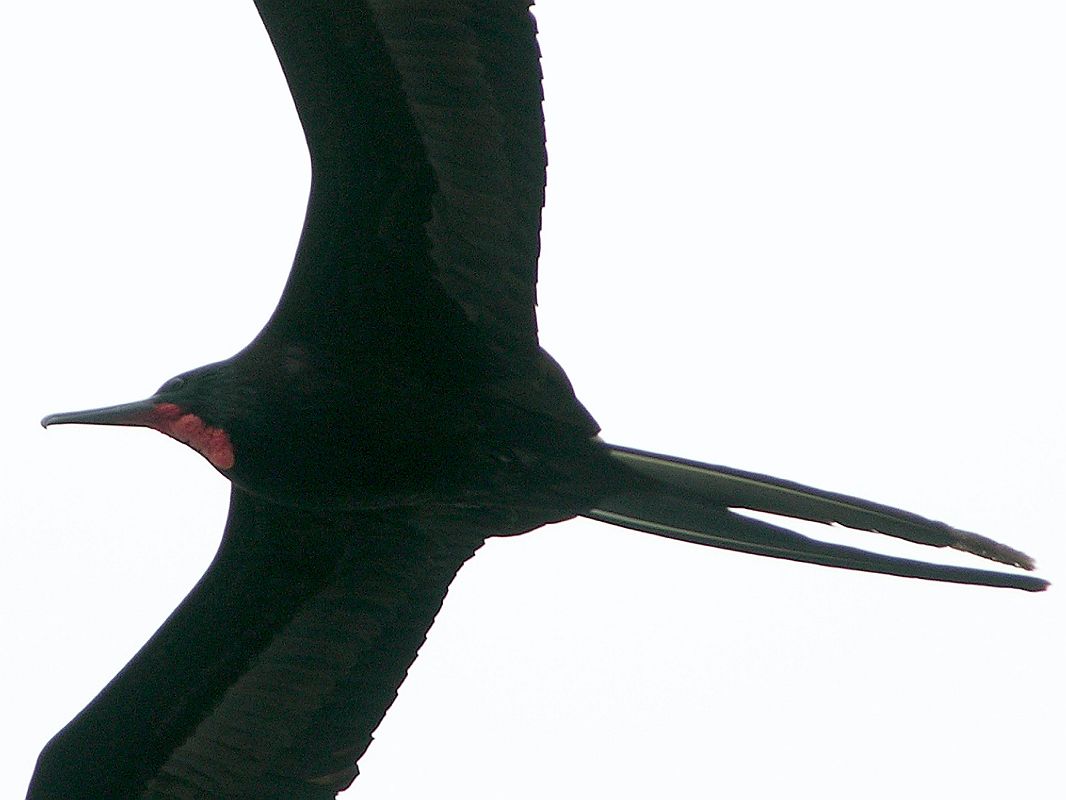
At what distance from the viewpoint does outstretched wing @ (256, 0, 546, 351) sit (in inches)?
173

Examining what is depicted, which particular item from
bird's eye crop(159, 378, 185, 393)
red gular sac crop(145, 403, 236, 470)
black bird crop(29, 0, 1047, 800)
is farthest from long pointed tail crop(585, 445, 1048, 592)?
bird's eye crop(159, 378, 185, 393)

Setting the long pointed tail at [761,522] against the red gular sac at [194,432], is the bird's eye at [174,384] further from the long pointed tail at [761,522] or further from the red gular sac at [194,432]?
the long pointed tail at [761,522]

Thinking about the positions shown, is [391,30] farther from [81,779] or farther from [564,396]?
[81,779]

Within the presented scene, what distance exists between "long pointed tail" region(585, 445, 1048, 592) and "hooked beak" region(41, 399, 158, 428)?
113cm

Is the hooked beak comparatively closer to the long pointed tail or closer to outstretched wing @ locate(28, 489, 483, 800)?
outstretched wing @ locate(28, 489, 483, 800)

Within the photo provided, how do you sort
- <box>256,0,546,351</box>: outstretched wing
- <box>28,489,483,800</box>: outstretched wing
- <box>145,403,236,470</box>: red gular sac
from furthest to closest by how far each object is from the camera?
<box>28,489,483,800</box>: outstretched wing < <box>145,403,236,470</box>: red gular sac < <box>256,0,546,351</box>: outstretched wing

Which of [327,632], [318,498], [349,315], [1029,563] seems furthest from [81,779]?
[1029,563]

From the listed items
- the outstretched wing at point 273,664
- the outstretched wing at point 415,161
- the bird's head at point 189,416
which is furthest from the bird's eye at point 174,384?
the outstretched wing at point 273,664

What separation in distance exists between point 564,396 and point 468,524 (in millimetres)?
478

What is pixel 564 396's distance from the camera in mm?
4863

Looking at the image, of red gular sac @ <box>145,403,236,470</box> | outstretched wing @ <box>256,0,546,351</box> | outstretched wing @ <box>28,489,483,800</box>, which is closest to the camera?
outstretched wing @ <box>256,0,546,351</box>

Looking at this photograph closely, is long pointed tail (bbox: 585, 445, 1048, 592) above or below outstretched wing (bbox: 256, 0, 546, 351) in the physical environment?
below

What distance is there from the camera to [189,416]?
4828 millimetres

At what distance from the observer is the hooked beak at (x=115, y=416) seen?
483 cm
